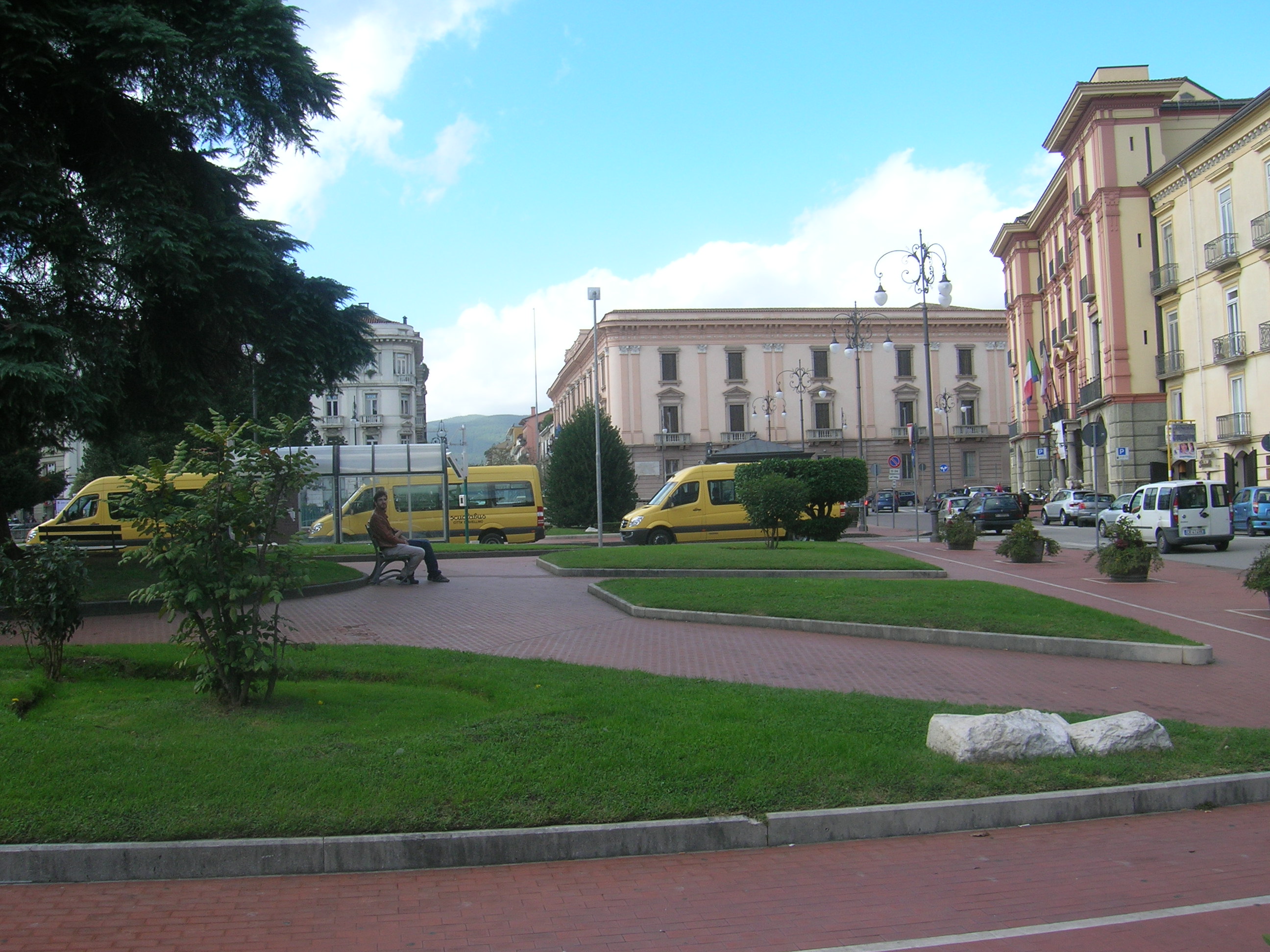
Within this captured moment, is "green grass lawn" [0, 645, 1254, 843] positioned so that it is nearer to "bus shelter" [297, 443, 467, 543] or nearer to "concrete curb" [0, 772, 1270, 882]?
"concrete curb" [0, 772, 1270, 882]

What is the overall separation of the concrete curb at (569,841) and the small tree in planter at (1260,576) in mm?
7788

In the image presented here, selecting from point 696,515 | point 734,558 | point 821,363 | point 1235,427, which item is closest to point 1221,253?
point 1235,427

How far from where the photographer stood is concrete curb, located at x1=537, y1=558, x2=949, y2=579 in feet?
56.3

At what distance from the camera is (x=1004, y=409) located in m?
78.9

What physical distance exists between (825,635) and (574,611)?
3534 millimetres

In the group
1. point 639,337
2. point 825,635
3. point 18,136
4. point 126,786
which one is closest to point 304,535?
point 126,786

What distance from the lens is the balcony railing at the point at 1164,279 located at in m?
44.7

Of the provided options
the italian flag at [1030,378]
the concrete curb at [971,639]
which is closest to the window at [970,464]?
the italian flag at [1030,378]

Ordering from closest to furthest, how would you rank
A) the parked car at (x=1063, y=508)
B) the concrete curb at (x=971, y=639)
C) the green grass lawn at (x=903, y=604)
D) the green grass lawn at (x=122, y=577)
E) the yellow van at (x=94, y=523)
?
the concrete curb at (x=971, y=639), the green grass lawn at (x=903, y=604), the green grass lawn at (x=122, y=577), the yellow van at (x=94, y=523), the parked car at (x=1063, y=508)

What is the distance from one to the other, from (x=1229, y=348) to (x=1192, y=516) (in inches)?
758

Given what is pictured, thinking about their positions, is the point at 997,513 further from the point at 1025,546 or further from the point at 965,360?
the point at 965,360

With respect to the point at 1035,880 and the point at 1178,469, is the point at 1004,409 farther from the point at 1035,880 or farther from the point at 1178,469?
the point at 1035,880

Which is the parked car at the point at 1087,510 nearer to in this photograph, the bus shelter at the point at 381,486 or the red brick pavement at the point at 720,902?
the bus shelter at the point at 381,486

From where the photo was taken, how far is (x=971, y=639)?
36.1 feet
